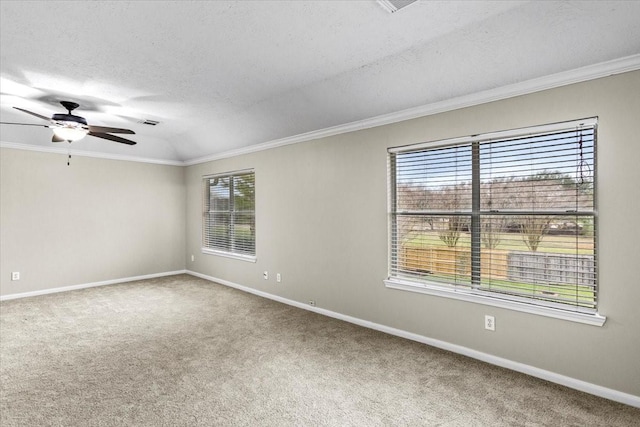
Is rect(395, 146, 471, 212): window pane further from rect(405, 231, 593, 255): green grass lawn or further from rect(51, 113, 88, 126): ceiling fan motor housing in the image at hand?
rect(51, 113, 88, 126): ceiling fan motor housing

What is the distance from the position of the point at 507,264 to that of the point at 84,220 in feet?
20.3

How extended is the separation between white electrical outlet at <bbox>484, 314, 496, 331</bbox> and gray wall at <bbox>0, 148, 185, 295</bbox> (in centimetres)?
580

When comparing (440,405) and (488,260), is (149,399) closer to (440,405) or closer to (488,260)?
(440,405)

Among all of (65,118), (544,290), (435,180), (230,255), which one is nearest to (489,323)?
(544,290)

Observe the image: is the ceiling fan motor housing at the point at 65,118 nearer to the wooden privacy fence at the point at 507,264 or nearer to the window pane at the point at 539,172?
the wooden privacy fence at the point at 507,264

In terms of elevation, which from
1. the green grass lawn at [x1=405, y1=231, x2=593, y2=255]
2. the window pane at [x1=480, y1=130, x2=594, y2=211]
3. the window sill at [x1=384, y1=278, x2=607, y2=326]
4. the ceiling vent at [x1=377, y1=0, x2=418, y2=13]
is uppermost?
the ceiling vent at [x1=377, y1=0, x2=418, y2=13]

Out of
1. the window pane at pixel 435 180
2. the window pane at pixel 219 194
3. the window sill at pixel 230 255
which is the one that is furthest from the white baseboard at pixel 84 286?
the window pane at pixel 435 180

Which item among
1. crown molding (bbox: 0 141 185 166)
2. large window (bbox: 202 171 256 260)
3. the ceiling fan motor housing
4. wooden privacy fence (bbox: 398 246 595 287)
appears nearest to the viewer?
wooden privacy fence (bbox: 398 246 595 287)

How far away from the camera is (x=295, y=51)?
275cm

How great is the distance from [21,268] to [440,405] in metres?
5.98

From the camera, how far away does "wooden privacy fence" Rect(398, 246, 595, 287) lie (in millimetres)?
2623

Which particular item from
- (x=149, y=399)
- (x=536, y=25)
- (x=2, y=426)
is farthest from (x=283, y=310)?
(x=536, y=25)

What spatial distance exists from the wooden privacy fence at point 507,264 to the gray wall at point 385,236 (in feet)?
0.53

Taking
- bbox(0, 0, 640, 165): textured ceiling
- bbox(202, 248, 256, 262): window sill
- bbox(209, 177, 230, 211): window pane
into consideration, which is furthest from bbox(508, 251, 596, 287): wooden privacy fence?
bbox(209, 177, 230, 211): window pane
